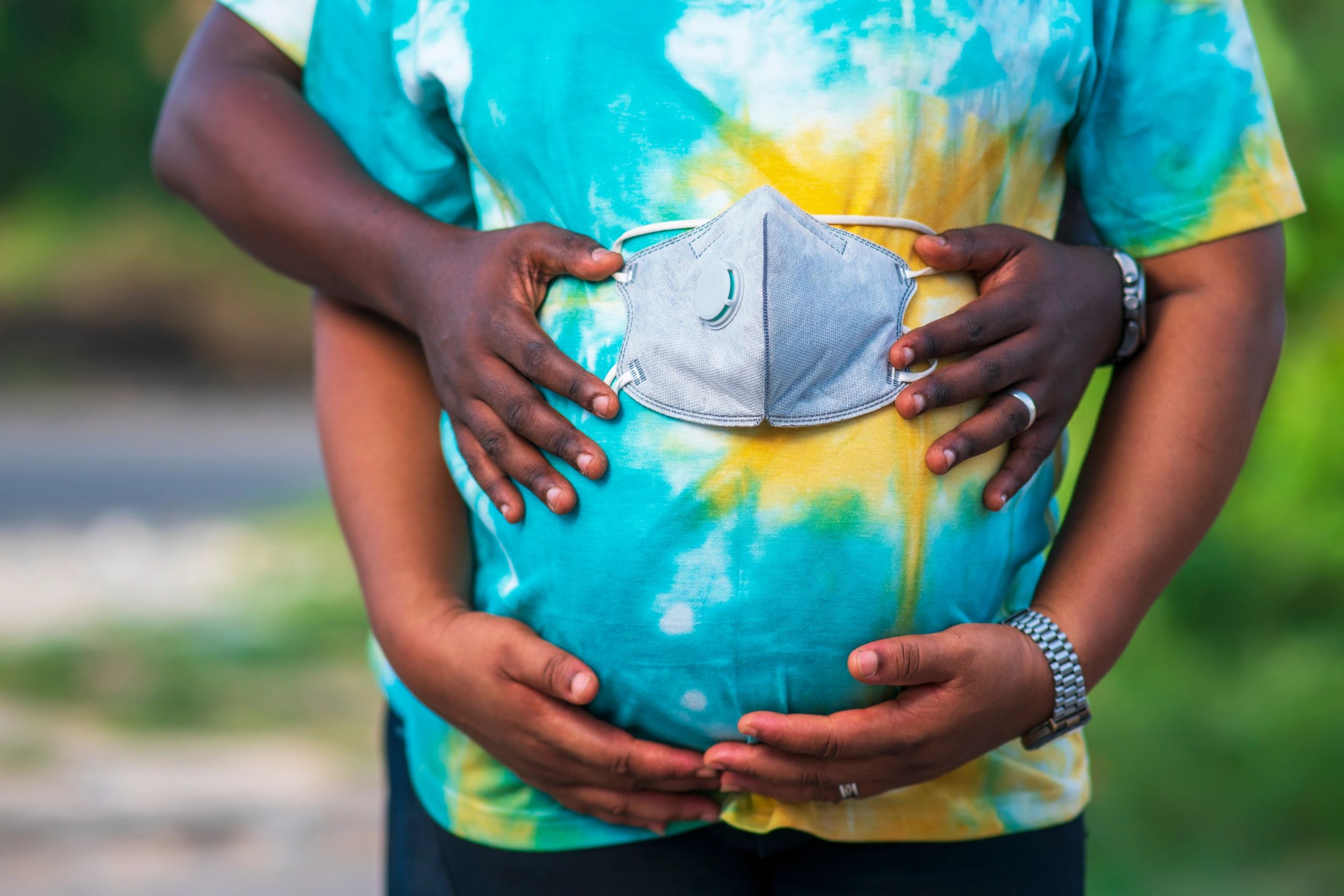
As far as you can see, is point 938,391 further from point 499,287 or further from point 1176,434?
point 499,287

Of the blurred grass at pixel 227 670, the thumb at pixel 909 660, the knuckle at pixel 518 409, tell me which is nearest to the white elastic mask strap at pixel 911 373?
the thumb at pixel 909 660

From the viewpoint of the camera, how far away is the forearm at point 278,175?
4.03ft

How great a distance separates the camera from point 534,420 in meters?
1.11

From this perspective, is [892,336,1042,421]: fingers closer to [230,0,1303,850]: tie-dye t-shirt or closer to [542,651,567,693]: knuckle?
[230,0,1303,850]: tie-dye t-shirt

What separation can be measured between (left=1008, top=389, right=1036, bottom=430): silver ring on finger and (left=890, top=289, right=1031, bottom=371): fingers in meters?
0.05

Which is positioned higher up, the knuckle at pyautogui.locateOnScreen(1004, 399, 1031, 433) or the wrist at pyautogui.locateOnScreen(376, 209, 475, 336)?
the wrist at pyautogui.locateOnScreen(376, 209, 475, 336)

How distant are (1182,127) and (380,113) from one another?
76 cm

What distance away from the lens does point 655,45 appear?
1067 mm

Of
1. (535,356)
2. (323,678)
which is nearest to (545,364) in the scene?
(535,356)

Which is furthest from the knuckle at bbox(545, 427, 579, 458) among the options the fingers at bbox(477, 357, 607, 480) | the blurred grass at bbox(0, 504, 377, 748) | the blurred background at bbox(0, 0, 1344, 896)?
the blurred grass at bbox(0, 504, 377, 748)

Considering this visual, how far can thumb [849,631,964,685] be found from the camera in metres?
1.04

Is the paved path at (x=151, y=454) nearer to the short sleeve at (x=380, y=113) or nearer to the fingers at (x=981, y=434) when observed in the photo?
the short sleeve at (x=380, y=113)

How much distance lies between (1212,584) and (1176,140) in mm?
2456

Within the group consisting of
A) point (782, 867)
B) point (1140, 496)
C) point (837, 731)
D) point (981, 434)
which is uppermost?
point (981, 434)
